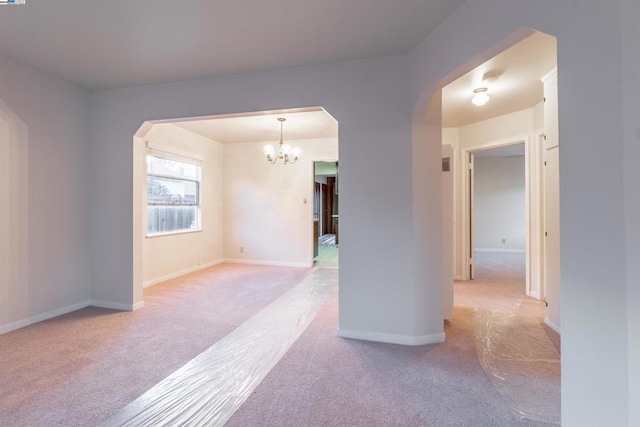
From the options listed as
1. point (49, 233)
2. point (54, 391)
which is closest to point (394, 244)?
point (54, 391)

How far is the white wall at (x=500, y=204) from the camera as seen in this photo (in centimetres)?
762

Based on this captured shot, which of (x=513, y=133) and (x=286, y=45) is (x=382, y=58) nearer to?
(x=286, y=45)

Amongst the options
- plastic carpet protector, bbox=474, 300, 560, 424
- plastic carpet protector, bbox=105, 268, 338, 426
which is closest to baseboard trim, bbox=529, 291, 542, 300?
plastic carpet protector, bbox=474, 300, 560, 424

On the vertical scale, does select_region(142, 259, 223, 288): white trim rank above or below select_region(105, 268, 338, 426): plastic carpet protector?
above

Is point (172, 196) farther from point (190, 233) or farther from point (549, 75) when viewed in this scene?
point (549, 75)

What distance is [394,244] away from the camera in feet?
8.32

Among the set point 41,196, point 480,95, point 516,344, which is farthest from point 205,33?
point 516,344

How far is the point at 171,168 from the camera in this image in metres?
4.84

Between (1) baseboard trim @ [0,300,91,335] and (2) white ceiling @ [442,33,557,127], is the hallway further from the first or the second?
(1) baseboard trim @ [0,300,91,335]

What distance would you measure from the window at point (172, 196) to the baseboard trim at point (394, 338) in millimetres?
3467

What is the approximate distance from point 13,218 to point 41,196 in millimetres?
321

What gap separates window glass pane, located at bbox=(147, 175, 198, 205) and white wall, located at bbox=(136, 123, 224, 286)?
190 mm

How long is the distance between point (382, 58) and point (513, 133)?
257 cm

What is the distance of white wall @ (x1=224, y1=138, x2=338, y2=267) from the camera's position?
5785 mm
